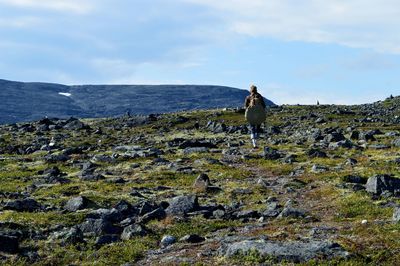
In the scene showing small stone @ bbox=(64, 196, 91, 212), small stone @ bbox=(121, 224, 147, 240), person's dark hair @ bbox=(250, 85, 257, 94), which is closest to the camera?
small stone @ bbox=(121, 224, 147, 240)

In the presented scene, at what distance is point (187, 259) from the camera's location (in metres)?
14.9

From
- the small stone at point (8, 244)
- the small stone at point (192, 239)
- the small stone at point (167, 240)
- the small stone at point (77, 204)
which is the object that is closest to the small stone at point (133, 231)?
the small stone at point (167, 240)

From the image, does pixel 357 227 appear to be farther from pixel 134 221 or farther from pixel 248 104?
pixel 248 104

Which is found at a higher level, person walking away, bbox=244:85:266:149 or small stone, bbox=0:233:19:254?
person walking away, bbox=244:85:266:149

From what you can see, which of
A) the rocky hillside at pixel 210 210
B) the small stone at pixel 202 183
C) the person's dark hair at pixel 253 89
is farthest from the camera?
the person's dark hair at pixel 253 89

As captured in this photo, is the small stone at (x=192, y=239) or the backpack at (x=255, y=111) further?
the backpack at (x=255, y=111)

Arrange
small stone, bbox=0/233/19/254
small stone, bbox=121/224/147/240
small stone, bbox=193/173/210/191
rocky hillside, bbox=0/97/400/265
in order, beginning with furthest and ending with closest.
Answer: small stone, bbox=193/173/210/191, small stone, bbox=121/224/147/240, small stone, bbox=0/233/19/254, rocky hillside, bbox=0/97/400/265

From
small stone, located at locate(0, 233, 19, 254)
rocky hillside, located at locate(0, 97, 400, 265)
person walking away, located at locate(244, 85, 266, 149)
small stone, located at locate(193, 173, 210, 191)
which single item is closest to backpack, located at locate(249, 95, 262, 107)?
person walking away, located at locate(244, 85, 266, 149)

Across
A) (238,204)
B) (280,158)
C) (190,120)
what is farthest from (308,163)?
(190,120)

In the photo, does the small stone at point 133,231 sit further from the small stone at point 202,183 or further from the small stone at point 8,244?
the small stone at point 202,183

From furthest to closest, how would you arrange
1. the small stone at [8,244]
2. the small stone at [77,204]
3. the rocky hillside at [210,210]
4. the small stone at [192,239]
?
1. the small stone at [77,204]
2. the small stone at [192,239]
3. the small stone at [8,244]
4. the rocky hillside at [210,210]

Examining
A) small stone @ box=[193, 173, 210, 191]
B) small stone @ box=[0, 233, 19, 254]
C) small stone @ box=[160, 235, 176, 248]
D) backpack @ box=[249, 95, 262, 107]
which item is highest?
backpack @ box=[249, 95, 262, 107]

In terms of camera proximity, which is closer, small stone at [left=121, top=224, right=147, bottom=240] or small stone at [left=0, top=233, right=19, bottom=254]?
small stone at [left=0, top=233, right=19, bottom=254]

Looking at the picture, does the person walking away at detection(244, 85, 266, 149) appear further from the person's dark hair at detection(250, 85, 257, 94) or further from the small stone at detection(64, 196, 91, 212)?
the small stone at detection(64, 196, 91, 212)
